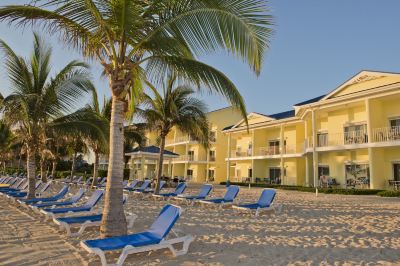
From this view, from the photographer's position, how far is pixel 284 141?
27641 mm

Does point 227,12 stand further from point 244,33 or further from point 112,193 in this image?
point 112,193

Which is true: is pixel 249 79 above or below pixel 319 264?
above

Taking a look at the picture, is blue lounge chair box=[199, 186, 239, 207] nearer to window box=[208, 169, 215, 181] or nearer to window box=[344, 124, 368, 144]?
window box=[344, 124, 368, 144]

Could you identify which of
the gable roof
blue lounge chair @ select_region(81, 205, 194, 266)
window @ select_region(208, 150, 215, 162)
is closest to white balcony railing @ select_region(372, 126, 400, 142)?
the gable roof

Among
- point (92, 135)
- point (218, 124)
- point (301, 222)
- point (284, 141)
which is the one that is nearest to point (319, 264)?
point (301, 222)

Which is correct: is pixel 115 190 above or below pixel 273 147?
below

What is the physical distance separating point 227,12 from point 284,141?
78.5ft

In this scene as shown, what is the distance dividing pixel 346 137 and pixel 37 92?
1855 centimetres

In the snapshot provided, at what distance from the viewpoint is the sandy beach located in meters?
4.60

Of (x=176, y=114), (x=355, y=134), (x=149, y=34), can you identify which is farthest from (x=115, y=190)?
(x=355, y=134)

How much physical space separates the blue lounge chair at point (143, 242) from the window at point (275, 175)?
920 inches

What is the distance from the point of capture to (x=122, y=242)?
4469 mm

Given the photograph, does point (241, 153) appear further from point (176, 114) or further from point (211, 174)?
point (176, 114)

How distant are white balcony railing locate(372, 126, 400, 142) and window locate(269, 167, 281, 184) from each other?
10.2 meters
